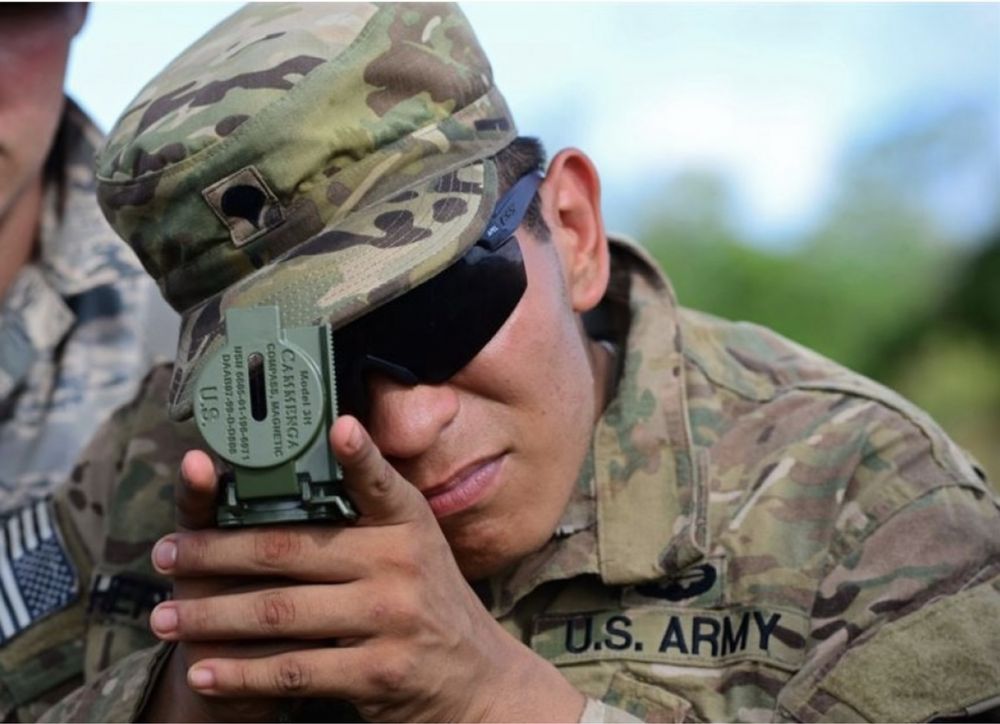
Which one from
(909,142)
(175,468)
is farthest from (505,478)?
(909,142)

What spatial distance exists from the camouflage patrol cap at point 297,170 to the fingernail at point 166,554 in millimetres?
180

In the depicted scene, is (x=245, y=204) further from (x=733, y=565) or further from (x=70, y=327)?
(x=70, y=327)

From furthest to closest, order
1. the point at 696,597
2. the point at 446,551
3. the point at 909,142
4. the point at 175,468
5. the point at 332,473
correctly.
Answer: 1. the point at 909,142
2. the point at 175,468
3. the point at 696,597
4. the point at 446,551
5. the point at 332,473

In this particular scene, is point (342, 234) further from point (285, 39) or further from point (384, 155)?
point (285, 39)

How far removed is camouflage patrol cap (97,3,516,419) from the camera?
84.9 inches

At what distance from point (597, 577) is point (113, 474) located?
3.22 ft

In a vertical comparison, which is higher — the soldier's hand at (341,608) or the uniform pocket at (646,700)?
the soldier's hand at (341,608)

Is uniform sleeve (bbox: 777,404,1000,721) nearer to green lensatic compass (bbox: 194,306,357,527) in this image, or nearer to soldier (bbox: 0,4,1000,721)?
soldier (bbox: 0,4,1000,721)

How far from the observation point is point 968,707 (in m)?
2.12

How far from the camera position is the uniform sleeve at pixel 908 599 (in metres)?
2.14

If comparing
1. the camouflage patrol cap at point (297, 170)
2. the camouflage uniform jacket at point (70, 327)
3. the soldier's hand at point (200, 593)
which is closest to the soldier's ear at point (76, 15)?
the camouflage uniform jacket at point (70, 327)

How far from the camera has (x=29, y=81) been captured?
12.4 feet

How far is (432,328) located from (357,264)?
0.13m

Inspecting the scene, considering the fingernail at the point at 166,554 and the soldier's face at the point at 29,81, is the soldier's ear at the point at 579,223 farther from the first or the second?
the soldier's face at the point at 29,81
